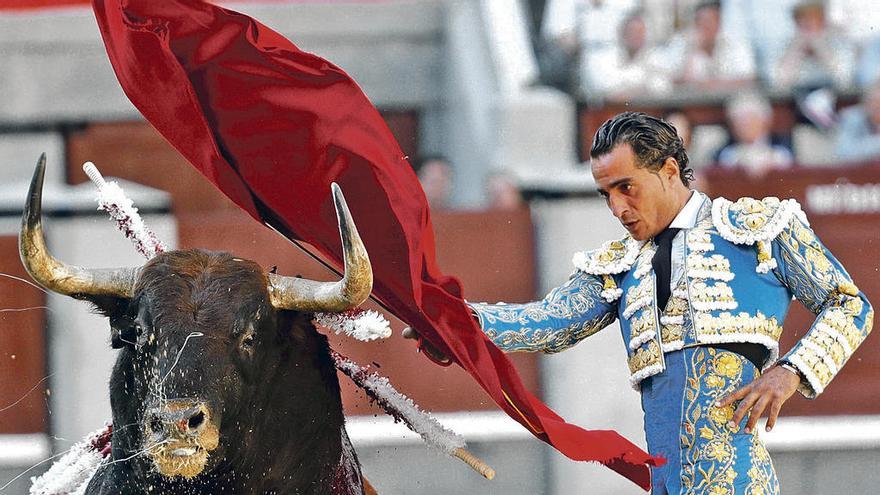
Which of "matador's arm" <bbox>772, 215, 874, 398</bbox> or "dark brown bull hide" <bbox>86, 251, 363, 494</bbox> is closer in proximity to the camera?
"dark brown bull hide" <bbox>86, 251, 363, 494</bbox>

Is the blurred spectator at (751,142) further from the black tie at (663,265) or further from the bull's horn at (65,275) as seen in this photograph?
the bull's horn at (65,275)

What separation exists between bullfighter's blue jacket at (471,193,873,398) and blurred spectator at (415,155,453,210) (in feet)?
13.3

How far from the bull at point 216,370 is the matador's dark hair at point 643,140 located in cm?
49

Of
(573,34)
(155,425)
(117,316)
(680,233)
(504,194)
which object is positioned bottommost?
(504,194)

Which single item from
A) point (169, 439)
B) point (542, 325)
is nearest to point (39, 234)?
point (169, 439)

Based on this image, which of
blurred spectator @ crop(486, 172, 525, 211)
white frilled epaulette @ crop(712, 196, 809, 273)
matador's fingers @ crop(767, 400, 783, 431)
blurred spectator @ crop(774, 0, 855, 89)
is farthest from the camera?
blurred spectator @ crop(774, 0, 855, 89)

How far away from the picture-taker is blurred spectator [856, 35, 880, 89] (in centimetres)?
792

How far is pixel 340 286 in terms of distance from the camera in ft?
9.76

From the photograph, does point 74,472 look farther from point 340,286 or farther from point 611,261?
point 611,261

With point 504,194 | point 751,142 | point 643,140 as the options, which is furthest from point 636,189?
point 751,142

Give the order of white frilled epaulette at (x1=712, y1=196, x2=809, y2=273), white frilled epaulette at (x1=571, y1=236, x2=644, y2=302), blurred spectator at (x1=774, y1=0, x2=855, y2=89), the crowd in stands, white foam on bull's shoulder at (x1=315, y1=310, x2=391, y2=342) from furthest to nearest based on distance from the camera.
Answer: blurred spectator at (x1=774, y1=0, x2=855, y2=89), the crowd in stands, white foam on bull's shoulder at (x1=315, y1=310, x2=391, y2=342), white frilled epaulette at (x1=571, y1=236, x2=644, y2=302), white frilled epaulette at (x1=712, y1=196, x2=809, y2=273)

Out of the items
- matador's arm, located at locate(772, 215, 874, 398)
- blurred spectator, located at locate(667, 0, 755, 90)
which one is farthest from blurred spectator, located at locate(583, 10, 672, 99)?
matador's arm, located at locate(772, 215, 874, 398)

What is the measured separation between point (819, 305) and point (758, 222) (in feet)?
0.61

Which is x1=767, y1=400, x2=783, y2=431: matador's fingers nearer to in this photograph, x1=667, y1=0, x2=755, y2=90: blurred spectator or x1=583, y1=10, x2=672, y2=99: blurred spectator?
x1=583, y1=10, x2=672, y2=99: blurred spectator
